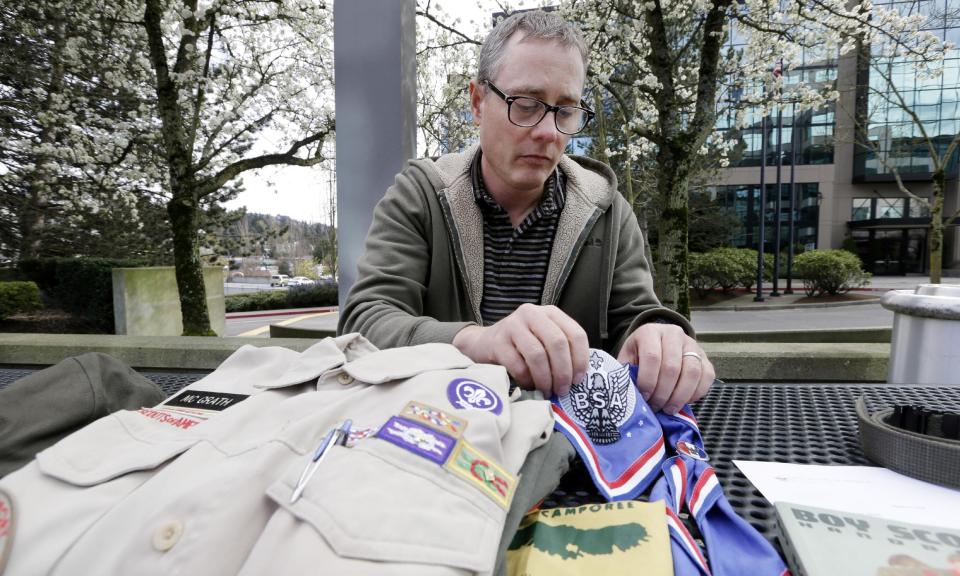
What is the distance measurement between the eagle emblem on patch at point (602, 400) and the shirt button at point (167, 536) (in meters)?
0.64

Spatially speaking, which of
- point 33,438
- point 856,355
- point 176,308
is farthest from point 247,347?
point 176,308

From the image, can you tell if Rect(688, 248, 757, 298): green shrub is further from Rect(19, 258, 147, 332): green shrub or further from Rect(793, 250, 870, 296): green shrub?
Rect(19, 258, 147, 332): green shrub

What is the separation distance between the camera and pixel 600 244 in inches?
76.0

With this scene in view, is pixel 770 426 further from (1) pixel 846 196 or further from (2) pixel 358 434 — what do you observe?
(1) pixel 846 196

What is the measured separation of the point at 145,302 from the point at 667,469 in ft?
35.0

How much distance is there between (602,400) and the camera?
1012mm

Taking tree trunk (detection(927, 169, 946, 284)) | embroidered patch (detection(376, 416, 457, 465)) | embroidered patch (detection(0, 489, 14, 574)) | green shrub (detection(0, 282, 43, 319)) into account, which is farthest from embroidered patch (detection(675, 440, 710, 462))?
green shrub (detection(0, 282, 43, 319))

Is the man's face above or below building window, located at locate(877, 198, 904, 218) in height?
below

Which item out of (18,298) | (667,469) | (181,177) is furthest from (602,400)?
(18,298)

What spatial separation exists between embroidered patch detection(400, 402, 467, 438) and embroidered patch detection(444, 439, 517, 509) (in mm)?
24

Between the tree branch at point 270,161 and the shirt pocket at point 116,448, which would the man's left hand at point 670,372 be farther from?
the tree branch at point 270,161

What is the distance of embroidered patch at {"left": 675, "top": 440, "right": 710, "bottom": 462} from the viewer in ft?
3.07

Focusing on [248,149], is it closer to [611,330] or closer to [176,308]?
[176,308]

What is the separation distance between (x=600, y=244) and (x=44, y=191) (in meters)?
11.0
